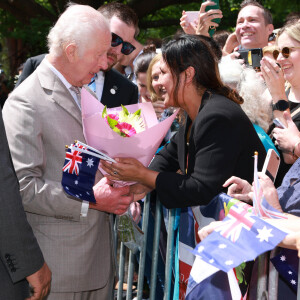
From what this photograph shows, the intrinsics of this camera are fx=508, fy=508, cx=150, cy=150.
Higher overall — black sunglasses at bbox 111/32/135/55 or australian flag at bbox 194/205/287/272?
black sunglasses at bbox 111/32/135/55

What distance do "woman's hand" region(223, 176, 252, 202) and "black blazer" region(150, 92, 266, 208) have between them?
0.10 m

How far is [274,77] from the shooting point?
3559 millimetres

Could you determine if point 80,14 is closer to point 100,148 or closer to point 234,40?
point 100,148

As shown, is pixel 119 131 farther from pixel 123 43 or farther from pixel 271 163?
pixel 123 43

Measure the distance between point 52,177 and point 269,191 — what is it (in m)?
1.23

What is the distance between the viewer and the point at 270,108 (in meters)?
3.93

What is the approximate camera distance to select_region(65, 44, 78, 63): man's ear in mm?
2941

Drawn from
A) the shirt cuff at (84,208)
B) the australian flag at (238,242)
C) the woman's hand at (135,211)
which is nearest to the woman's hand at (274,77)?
the woman's hand at (135,211)

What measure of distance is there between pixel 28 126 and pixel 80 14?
76 cm

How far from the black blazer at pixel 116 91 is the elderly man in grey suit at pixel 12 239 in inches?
92.0

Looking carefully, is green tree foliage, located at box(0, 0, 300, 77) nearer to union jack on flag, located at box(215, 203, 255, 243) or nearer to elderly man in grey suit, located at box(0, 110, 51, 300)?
elderly man in grey suit, located at box(0, 110, 51, 300)

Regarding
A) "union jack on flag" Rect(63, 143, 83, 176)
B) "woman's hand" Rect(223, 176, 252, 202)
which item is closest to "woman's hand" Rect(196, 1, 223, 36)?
"woman's hand" Rect(223, 176, 252, 202)

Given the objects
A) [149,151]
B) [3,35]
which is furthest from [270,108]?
[3,35]

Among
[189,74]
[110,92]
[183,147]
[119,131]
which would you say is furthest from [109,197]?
[110,92]
